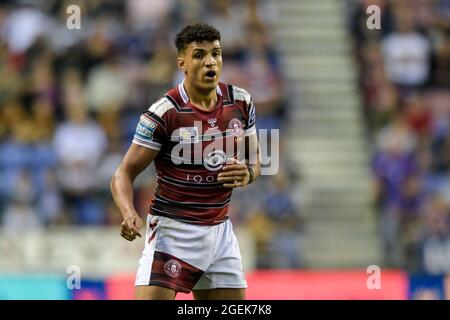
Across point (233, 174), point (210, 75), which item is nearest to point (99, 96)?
point (210, 75)

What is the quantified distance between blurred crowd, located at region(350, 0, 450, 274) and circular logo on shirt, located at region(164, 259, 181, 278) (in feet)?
22.4

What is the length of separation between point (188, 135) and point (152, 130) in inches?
9.3

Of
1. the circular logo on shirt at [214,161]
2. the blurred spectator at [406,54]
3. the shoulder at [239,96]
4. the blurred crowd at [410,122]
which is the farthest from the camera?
the blurred spectator at [406,54]

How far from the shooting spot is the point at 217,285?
7918mm

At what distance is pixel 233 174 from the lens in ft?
25.2

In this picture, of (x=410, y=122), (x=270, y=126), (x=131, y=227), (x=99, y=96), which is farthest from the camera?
(x=410, y=122)

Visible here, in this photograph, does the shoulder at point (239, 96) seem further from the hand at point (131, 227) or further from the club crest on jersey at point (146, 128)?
the hand at point (131, 227)

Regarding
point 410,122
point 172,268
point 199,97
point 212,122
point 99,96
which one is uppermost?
point 99,96

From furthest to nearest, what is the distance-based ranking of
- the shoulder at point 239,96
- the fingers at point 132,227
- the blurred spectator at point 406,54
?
→ the blurred spectator at point 406,54 < the shoulder at point 239,96 < the fingers at point 132,227

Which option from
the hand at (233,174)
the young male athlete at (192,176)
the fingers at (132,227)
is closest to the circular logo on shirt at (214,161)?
the young male athlete at (192,176)

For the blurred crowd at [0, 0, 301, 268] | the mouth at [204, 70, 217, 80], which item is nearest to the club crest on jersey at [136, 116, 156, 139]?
the mouth at [204, 70, 217, 80]

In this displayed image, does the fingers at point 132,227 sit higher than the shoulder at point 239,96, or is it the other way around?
the shoulder at point 239,96

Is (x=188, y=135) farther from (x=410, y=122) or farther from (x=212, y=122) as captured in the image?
(x=410, y=122)

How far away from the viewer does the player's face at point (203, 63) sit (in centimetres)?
775
